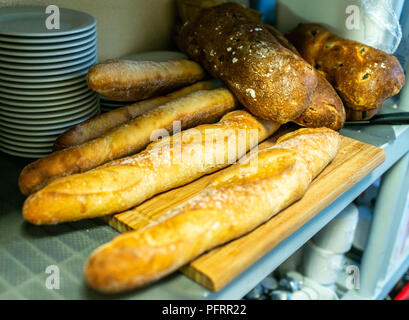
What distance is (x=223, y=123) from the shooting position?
3.52 ft

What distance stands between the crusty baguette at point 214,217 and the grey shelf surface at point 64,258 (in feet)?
0.16

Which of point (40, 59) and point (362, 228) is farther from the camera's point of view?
point (362, 228)

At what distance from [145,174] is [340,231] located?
0.96 meters

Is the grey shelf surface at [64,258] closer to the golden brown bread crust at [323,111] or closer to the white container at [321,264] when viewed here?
the golden brown bread crust at [323,111]

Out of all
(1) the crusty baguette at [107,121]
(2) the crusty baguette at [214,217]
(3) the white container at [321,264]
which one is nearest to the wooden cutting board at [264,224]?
(2) the crusty baguette at [214,217]

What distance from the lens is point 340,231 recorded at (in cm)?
153

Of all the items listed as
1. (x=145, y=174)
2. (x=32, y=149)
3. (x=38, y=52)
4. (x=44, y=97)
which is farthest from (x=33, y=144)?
(x=145, y=174)

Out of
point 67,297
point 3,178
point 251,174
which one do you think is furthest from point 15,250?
point 251,174

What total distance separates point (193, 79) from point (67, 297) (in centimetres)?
80

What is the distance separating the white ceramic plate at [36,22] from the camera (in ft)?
2.97

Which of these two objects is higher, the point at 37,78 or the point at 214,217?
the point at 37,78

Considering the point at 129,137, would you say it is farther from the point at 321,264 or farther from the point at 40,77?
the point at 321,264

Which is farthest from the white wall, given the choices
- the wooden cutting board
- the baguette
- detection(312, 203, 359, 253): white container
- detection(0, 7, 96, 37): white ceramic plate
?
detection(312, 203, 359, 253): white container
